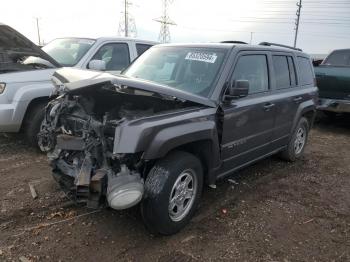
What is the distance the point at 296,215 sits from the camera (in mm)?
4594

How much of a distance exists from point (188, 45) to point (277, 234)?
2.43 meters

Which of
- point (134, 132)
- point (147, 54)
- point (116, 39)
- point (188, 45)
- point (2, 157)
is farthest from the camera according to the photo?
point (116, 39)

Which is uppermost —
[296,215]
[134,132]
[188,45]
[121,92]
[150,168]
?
[188,45]

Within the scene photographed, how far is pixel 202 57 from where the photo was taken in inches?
185

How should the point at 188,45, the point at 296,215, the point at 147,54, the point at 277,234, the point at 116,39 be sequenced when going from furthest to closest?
the point at 116,39
the point at 147,54
the point at 188,45
the point at 296,215
the point at 277,234

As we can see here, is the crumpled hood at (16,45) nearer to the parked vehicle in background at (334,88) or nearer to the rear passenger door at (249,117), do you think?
the rear passenger door at (249,117)

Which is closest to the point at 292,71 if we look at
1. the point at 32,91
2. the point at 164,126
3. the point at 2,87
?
the point at 164,126

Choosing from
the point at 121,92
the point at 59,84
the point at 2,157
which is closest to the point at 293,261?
the point at 121,92

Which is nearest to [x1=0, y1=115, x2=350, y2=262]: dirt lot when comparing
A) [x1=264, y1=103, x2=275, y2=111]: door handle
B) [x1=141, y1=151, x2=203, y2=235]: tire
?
[x1=141, y1=151, x2=203, y2=235]: tire

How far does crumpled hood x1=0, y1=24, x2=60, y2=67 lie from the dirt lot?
68.9 inches

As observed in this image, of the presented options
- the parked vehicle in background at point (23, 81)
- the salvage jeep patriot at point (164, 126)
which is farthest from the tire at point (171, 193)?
the parked vehicle in background at point (23, 81)

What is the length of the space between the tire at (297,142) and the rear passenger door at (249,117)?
38.0 inches

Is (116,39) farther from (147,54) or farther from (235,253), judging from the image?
(235,253)

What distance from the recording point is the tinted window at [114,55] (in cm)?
766
